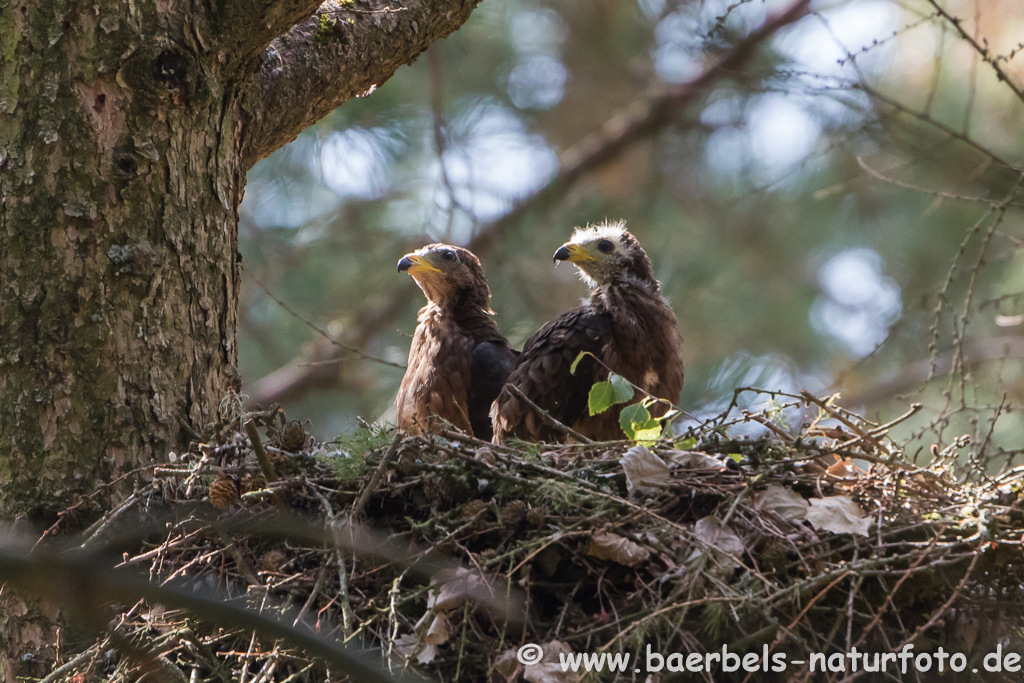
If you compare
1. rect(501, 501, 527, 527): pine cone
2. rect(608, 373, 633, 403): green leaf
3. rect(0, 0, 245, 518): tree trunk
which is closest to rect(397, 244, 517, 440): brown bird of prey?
rect(608, 373, 633, 403): green leaf

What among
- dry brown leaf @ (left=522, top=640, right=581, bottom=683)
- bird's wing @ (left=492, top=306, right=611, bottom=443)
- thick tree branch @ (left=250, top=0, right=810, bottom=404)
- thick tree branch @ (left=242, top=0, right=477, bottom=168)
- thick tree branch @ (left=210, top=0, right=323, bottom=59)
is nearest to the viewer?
dry brown leaf @ (left=522, top=640, right=581, bottom=683)

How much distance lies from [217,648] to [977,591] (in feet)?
5.86

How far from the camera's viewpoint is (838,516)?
2340 millimetres

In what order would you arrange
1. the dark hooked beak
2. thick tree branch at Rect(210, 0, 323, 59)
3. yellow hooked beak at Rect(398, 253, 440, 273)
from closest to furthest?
thick tree branch at Rect(210, 0, 323, 59) → the dark hooked beak → yellow hooked beak at Rect(398, 253, 440, 273)

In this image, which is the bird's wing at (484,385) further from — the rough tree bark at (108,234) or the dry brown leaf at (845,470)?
the dry brown leaf at (845,470)

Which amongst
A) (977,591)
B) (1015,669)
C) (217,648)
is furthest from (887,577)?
(217,648)

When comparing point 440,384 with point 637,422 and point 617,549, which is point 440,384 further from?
point 617,549

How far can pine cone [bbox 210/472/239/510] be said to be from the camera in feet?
8.02

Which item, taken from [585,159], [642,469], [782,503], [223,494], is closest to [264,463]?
[223,494]

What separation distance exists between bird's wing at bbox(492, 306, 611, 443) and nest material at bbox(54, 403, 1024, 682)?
5.02ft

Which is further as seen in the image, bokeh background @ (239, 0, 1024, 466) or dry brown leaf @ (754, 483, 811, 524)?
bokeh background @ (239, 0, 1024, 466)

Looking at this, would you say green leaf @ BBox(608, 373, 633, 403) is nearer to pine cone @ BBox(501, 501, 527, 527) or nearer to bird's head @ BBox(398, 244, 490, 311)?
pine cone @ BBox(501, 501, 527, 527)

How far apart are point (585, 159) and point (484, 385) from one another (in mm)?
3229

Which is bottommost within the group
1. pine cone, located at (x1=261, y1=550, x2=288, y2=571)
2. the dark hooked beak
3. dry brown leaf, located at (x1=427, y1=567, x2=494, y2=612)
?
Result: dry brown leaf, located at (x1=427, y1=567, x2=494, y2=612)
